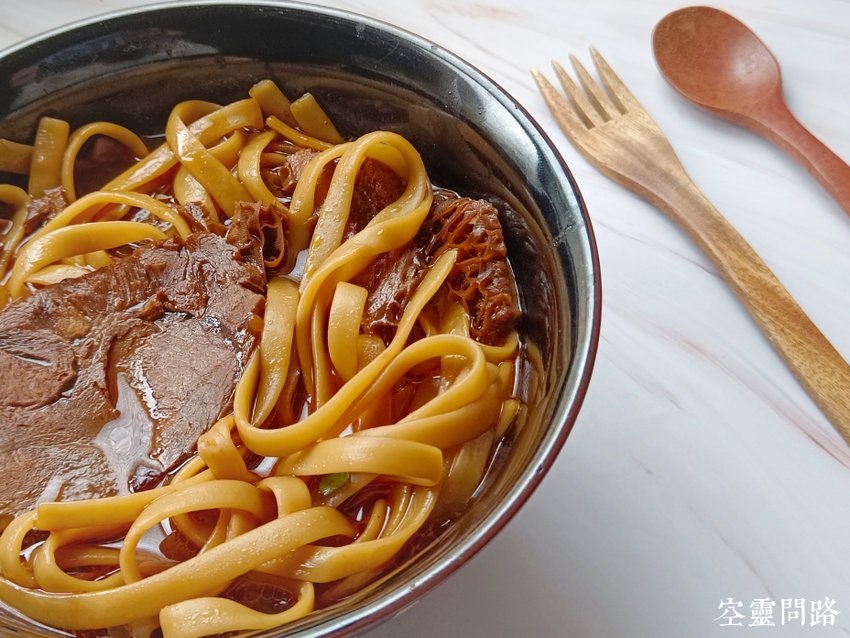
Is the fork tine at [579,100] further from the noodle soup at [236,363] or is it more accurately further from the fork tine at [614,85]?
the noodle soup at [236,363]

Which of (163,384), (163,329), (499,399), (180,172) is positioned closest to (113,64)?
(180,172)

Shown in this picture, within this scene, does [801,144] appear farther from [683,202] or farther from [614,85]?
[614,85]

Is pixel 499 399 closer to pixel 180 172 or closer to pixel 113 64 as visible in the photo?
pixel 180 172

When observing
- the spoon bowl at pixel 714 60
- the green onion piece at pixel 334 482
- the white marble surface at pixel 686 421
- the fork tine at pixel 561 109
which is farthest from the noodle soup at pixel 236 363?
the spoon bowl at pixel 714 60

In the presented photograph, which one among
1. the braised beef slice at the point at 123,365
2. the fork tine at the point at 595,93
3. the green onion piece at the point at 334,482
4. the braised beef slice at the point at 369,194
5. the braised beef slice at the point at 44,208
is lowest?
the green onion piece at the point at 334,482

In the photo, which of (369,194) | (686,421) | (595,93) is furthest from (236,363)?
(595,93)
